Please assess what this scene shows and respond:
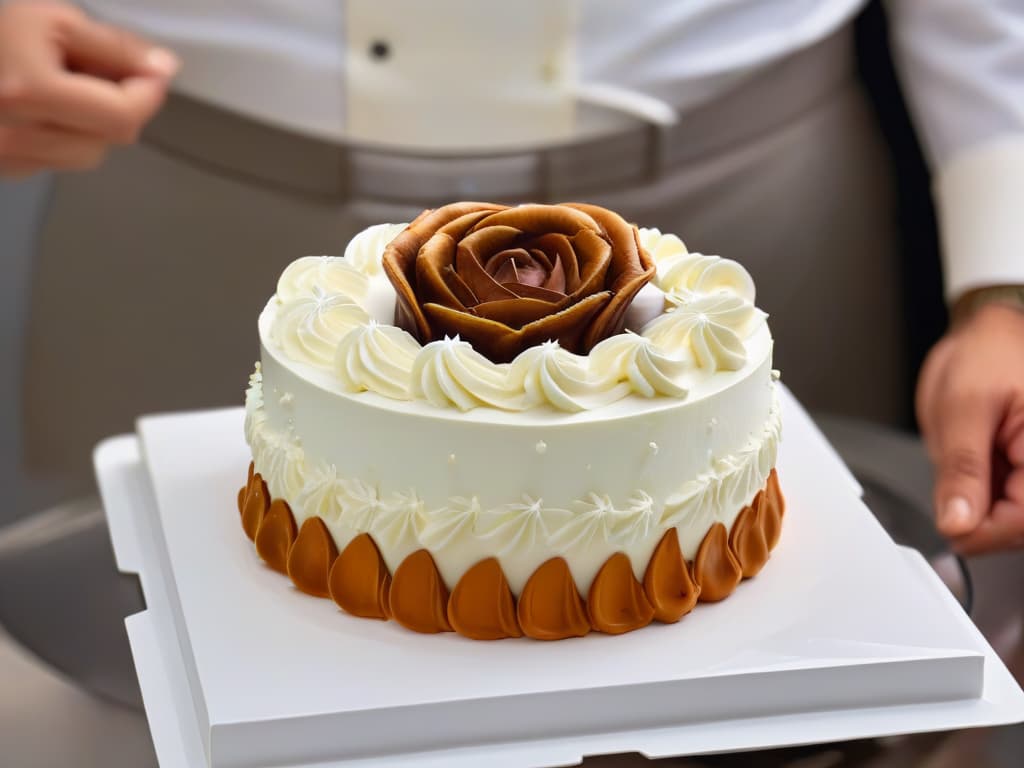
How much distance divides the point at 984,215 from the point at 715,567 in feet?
3.15

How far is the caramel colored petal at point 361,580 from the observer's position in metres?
Answer: 1.14

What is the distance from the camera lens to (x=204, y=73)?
2.04 m

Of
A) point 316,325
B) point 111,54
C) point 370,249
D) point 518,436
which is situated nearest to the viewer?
point 518,436

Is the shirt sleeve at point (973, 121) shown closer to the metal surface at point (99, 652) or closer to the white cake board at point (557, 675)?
the metal surface at point (99, 652)

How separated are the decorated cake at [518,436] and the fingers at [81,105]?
0.60 meters

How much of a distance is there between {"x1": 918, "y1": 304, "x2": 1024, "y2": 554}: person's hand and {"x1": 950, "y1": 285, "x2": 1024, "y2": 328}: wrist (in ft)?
0.07

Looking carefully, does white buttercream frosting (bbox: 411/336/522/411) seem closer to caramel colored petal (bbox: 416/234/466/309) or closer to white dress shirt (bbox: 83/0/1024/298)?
caramel colored petal (bbox: 416/234/466/309)

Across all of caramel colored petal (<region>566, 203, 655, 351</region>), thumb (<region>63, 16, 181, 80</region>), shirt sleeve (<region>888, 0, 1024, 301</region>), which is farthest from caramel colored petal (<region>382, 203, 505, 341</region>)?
shirt sleeve (<region>888, 0, 1024, 301</region>)

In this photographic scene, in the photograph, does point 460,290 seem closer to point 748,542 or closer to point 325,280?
point 325,280

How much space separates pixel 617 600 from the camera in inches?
44.3

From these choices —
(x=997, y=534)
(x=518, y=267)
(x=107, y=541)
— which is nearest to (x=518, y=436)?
(x=518, y=267)

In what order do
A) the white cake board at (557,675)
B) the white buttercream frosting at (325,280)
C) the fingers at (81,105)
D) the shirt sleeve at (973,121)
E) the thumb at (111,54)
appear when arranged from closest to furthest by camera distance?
the white cake board at (557,675)
the white buttercream frosting at (325,280)
the fingers at (81,105)
the thumb at (111,54)
the shirt sleeve at (973,121)

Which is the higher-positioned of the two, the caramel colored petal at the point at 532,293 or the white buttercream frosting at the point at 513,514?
the caramel colored petal at the point at 532,293

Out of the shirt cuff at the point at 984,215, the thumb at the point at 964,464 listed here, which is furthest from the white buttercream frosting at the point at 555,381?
the shirt cuff at the point at 984,215
